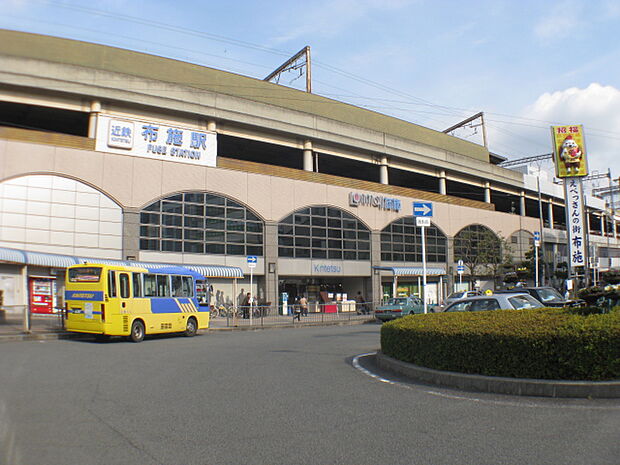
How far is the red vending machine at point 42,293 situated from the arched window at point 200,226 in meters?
6.06

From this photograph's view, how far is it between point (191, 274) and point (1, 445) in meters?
16.4

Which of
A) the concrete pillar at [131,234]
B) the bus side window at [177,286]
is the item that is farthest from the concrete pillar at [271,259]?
the bus side window at [177,286]

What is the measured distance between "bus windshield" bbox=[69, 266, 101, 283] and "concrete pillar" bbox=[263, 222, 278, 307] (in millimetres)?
17359

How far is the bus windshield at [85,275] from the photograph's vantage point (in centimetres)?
1795

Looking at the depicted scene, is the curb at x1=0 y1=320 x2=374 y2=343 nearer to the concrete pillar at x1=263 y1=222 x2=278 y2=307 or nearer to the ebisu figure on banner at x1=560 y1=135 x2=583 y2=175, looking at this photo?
the concrete pillar at x1=263 y1=222 x2=278 y2=307

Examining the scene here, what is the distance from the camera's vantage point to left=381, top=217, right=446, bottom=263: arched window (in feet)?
143

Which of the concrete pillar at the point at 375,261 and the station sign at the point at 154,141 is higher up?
the station sign at the point at 154,141

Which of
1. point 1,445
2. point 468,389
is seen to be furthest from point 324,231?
point 1,445

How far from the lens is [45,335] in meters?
18.9

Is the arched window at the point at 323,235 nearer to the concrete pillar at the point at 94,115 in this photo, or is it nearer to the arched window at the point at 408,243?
the arched window at the point at 408,243

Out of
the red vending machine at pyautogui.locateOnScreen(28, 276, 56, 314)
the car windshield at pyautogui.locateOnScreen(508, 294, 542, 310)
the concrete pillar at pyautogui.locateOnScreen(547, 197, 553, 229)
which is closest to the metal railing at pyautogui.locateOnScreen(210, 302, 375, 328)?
the red vending machine at pyautogui.locateOnScreen(28, 276, 56, 314)

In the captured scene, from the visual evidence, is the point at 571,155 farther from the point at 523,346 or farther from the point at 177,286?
the point at 523,346

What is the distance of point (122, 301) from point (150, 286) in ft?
4.81

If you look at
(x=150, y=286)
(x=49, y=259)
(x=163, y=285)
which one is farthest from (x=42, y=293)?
(x=150, y=286)
